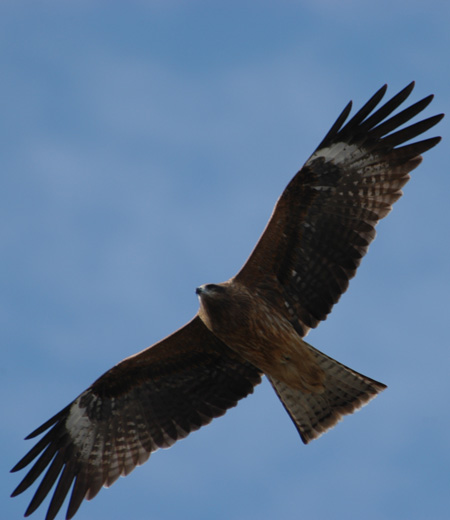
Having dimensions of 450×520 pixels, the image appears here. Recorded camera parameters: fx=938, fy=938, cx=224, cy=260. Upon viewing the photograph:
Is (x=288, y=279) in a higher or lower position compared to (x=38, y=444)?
lower

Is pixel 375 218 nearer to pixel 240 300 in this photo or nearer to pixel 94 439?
pixel 240 300

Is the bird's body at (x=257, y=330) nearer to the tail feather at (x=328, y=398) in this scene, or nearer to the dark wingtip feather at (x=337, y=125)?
the tail feather at (x=328, y=398)

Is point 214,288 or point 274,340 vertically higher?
point 214,288

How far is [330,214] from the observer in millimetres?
11164

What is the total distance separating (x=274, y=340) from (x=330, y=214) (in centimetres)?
165

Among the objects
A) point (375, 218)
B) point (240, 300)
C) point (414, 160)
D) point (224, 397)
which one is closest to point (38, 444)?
point (224, 397)

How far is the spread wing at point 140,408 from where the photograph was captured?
38.2 feet

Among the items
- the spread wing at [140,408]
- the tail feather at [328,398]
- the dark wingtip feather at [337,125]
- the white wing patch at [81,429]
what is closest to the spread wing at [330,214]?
the dark wingtip feather at [337,125]

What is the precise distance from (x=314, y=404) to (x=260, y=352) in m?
1.00

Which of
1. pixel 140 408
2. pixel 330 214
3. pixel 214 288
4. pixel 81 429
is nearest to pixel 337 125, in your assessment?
pixel 330 214

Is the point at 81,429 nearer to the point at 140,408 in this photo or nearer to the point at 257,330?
the point at 140,408

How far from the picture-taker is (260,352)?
11039mm

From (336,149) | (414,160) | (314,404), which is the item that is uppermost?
(336,149)

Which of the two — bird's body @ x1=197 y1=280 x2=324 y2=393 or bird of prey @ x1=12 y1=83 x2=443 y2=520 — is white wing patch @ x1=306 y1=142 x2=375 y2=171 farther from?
bird's body @ x1=197 y1=280 x2=324 y2=393
